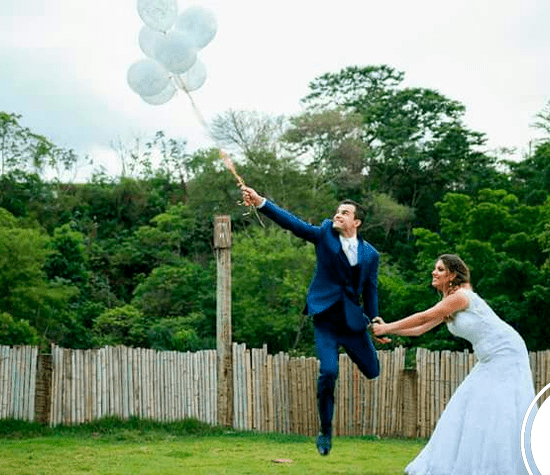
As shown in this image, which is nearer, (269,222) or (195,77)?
(195,77)

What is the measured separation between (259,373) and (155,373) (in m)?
1.33

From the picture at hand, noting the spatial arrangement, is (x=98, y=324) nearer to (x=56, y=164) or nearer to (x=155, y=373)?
(x=56, y=164)

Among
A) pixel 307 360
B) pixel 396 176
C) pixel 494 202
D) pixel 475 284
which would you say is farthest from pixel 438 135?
pixel 307 360

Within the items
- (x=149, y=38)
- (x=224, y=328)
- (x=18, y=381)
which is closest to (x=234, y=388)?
(x=224, y=328)

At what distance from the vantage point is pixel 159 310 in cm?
2580

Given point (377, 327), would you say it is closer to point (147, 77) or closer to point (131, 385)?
point (147, 77)

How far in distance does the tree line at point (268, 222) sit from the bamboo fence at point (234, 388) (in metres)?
6.91

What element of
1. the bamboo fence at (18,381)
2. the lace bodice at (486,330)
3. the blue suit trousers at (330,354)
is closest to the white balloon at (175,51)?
the blue suit trousers at (330,354)

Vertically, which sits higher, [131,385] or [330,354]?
[330,354]

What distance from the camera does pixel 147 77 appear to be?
8.02m

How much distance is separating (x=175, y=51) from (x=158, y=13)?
31cm

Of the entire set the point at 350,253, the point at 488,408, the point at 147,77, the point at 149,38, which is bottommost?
the point at 488,408

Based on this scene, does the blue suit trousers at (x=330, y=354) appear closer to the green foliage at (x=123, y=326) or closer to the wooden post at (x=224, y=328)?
the wooden post at (x=224, y=328)

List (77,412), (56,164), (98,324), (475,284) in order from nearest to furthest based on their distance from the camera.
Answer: (77,412) < (475,284) < (98,324) < (56,164)
